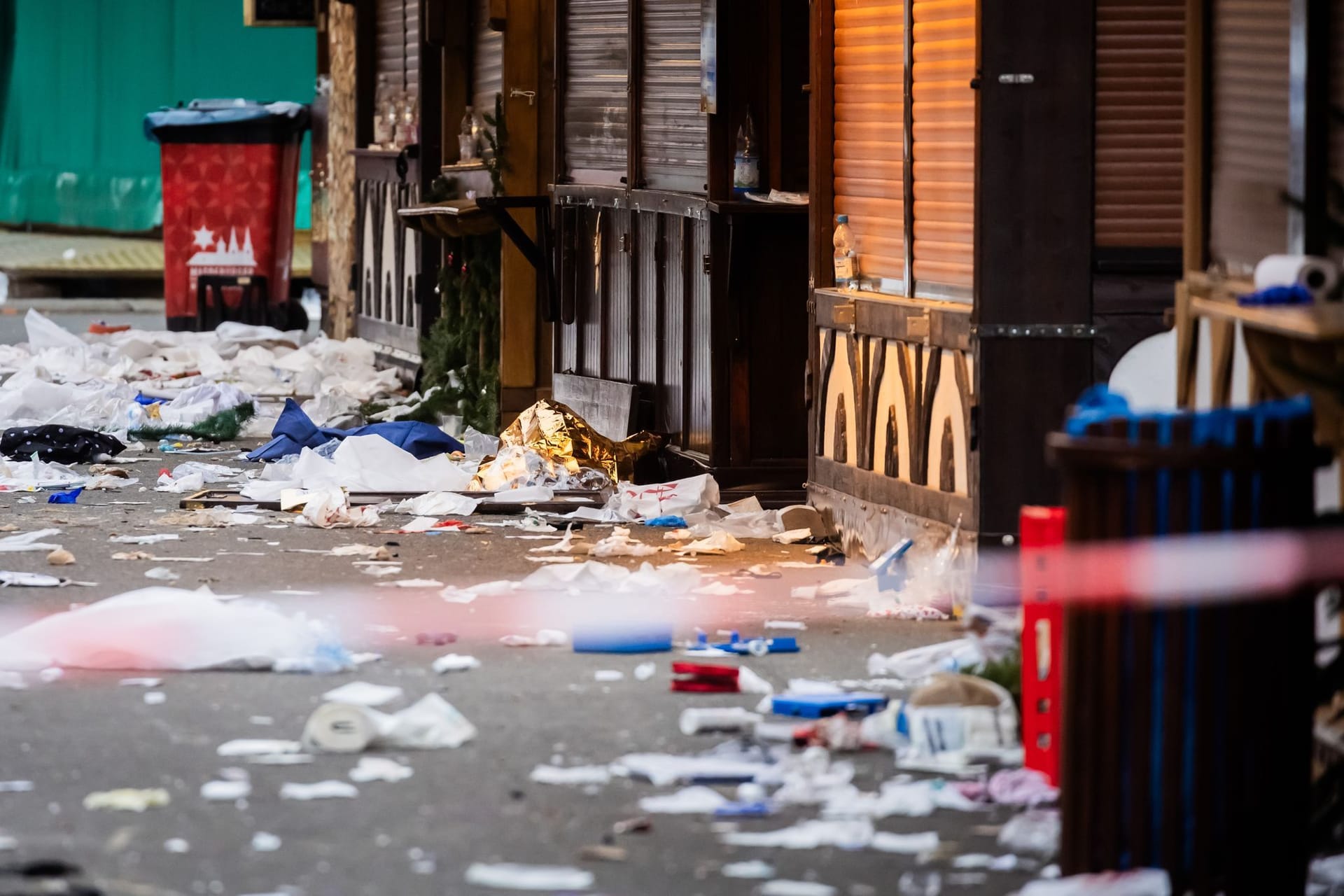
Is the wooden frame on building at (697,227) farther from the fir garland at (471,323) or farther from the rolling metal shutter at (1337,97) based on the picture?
the rolling metal shutter at (1337,97)

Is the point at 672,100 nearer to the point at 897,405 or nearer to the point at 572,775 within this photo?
the point at 897,405

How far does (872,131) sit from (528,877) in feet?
16.0

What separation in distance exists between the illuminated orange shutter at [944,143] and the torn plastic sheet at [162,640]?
9.12ft

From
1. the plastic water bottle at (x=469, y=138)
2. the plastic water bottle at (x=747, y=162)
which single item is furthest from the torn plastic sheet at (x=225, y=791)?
the plastic water bottle at (x=469, y=138)

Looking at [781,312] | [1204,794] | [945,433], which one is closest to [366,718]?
[1204,794]

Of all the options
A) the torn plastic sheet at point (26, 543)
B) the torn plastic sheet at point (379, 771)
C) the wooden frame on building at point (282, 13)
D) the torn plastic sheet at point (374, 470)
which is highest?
the wooden frame on building at point (282, 13)

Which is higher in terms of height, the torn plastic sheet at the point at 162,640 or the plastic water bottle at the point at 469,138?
the plastic water bottle at the point at 469,138

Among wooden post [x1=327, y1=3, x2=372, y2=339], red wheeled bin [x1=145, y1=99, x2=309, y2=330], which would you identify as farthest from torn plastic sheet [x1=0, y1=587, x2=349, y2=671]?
red wheeled bin [x1=145, y1=99, x2=309, y2=330]

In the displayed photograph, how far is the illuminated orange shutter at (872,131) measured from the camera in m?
8.48

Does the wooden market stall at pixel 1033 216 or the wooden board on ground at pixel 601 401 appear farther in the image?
the wooden board on ground at pixel 601 401

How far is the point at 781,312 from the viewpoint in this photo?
33.8ft

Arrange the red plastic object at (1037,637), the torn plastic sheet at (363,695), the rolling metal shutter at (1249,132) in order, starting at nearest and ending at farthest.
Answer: the red plastic object at (1037,637)
the rolling metal shutter at (1249,132)
the torn plastic sheet at (363,695)

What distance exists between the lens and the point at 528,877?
451 centimetres

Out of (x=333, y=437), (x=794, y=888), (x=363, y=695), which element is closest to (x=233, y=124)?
(x=333, y=437)
